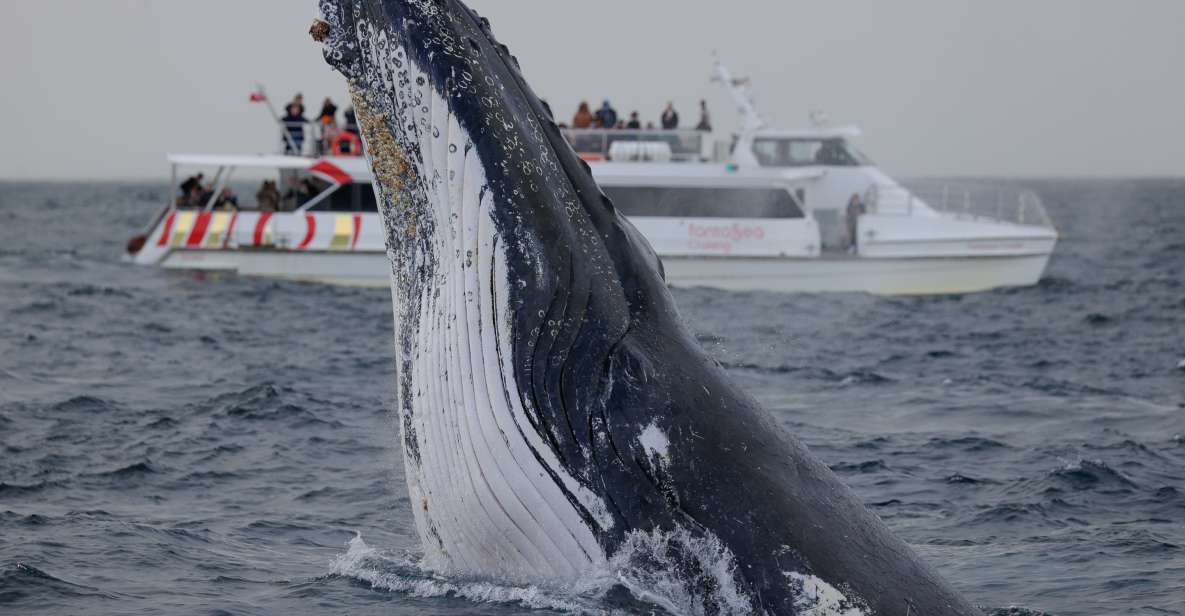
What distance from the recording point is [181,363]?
647 inches

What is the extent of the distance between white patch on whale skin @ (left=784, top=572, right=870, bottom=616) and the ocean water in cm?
64

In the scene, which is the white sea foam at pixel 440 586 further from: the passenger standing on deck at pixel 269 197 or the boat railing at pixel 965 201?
the boat railing at pixel 965 201

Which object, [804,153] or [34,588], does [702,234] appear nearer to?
[804,153]

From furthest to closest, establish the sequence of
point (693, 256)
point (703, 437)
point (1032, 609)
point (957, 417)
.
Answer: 1. point (693, 256)
2. point (957, 417)
3. point (1032, 609)
4. point (703, 437)

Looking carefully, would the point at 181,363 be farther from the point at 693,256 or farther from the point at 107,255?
the point at 107,255

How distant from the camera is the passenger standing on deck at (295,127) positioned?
2894 cm

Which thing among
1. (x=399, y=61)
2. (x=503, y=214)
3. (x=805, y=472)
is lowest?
(x=805, y=472)

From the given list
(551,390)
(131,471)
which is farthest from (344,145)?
(551,390)

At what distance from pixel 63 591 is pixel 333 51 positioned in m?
3.10

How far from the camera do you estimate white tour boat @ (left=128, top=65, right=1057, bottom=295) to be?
26906 mm

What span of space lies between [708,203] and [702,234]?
0.62 meters

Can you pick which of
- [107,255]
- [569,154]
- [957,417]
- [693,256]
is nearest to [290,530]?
[569,154]

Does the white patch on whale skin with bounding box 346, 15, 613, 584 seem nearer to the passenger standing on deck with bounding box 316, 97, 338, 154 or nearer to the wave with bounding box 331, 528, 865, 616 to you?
the wave with bounding box 331, 528, 865, 616

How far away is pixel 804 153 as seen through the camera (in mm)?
29516
